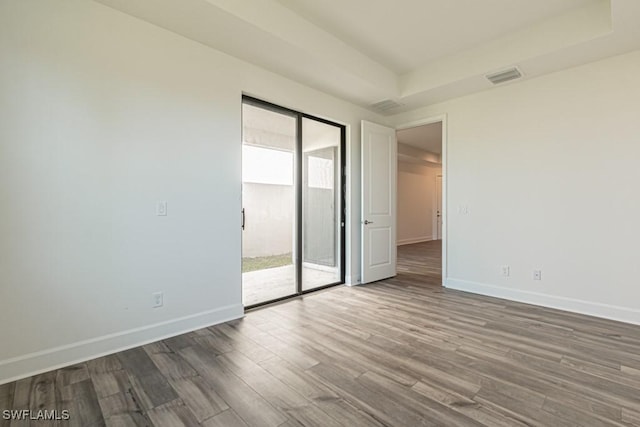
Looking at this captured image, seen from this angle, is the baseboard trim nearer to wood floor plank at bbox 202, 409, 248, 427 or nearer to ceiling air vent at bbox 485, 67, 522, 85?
wood floor plank at bbox 202, 409, 248, 427

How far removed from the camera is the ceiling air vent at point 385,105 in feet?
14.1

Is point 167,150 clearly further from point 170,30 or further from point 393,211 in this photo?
point 393,211

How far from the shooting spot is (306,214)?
13.3 ft

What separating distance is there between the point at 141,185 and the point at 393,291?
3.27 meters

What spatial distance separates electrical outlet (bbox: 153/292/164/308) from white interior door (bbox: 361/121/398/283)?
9.04 feet

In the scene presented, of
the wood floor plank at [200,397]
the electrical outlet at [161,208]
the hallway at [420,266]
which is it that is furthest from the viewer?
the hallway at [420,266]

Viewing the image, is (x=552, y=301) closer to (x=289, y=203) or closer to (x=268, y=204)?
(x=289, y=203)

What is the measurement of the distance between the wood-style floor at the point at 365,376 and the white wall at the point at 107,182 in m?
0.28

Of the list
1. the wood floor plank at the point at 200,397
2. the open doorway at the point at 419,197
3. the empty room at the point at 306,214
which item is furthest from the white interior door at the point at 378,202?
the wood floor plank at the point at 200,397

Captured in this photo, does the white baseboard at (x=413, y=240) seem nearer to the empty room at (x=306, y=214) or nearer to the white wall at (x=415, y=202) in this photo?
the white wall at (x=415, y=202)

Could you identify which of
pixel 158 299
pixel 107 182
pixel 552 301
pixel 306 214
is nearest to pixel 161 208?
pixel 107 182

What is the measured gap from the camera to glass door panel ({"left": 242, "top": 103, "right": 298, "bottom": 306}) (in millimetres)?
3385

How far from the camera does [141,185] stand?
2.46 m

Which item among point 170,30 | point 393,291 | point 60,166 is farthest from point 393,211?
point 60,166
